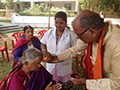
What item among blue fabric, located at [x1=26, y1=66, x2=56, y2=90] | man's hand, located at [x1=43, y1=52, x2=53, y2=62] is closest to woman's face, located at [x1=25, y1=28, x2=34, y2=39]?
man's hand, located at [x1=43, y1=52, x2=53, y2=62]

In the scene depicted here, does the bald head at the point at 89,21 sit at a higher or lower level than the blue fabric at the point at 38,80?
higher

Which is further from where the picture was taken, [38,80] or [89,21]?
[38,80]

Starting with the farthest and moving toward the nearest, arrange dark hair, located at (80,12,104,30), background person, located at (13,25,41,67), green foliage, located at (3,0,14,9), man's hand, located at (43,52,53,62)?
green foliage, located at (3,0,14,9) < background person, located at (13,25,41,67) < man's hand, located at (43,52,53,62) < dark hair, located at (80,12,104,30)

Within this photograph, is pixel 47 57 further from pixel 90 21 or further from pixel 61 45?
pixel 90 21

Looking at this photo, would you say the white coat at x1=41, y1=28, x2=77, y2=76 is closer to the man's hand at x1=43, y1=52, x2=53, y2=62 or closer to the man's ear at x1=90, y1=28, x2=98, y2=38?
the man's hand at x1=43, y1=52, x2=53, y2=62

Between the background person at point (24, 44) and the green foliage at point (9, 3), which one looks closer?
the background person at point (24, 44)

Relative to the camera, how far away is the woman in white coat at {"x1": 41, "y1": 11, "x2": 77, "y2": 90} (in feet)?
Answer: 8.46

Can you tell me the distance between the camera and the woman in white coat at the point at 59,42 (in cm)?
258

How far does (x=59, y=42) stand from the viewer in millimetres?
2580

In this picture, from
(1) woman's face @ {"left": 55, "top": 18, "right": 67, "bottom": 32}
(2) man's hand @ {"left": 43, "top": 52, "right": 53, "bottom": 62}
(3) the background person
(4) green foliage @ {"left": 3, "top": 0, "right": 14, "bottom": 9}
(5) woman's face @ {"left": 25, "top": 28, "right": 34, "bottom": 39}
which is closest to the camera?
(2) man's hand @ {"left": 43, "top": 52, "right": 53, "bottom": 62}

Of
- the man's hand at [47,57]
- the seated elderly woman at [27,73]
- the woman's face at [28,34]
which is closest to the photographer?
the seated elderly woman at [27,73]

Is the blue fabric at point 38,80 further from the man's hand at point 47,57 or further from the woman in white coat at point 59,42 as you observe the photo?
the woman in white coat at point 59,42

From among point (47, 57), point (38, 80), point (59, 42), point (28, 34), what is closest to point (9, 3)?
point (28, 34)

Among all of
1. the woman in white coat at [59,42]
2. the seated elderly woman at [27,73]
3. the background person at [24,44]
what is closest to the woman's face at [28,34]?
the background person at [24,44]
